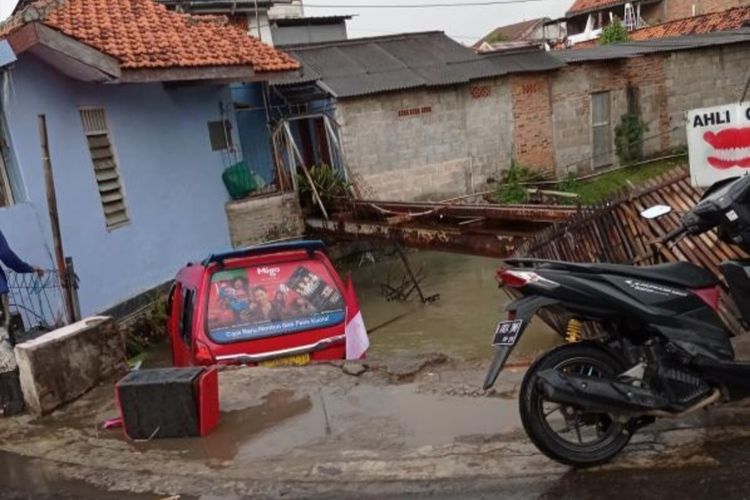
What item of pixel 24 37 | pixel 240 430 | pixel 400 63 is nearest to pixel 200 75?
pixel 24 37

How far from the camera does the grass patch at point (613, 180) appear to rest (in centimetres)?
1891

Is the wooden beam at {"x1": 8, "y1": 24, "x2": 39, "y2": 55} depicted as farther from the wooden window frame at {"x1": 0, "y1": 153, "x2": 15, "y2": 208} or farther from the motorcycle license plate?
the motorcycle license plate

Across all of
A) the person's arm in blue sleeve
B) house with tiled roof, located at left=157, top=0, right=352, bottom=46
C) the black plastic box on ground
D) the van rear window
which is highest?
house with tiled roof, located at left=157, top=0, right=352, bottom=46

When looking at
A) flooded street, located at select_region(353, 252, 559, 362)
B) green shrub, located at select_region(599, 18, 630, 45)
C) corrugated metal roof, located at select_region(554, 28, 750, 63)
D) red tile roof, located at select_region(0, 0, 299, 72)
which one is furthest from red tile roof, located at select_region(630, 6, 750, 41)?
red tile roof, located at select_region(0, 0, 299, 72)

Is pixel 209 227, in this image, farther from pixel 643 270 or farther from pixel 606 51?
pixel 606 51

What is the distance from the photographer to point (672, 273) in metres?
3.82

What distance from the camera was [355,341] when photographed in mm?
6547

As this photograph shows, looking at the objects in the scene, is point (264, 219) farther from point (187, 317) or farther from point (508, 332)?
point (508, 332)

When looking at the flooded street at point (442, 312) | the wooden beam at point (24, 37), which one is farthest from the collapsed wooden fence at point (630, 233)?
the wooden beam at point (24, 37)

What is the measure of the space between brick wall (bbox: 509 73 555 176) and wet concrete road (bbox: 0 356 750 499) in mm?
13949

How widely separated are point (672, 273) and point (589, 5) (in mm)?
40875

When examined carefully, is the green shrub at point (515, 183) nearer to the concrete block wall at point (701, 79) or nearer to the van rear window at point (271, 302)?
the concrete block wall at point (701, 79)

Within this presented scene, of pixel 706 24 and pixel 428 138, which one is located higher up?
pixel 706 24

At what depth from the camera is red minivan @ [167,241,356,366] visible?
6.18 m
